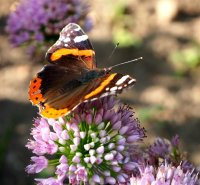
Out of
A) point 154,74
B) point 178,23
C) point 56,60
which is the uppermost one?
point 178,23

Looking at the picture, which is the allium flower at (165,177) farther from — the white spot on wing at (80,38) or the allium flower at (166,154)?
the white spot on wing at (80,38)

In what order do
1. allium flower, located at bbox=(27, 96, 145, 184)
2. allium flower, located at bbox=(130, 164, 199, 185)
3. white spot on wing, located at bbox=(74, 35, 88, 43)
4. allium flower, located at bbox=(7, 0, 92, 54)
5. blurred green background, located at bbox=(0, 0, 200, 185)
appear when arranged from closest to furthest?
allium flower, located at bbox=(130, 164, 199, 185) → allium flower, located at bbox=(27, 96, 145, 184) → white spot on wing, located at bbox=(74, 35, 88, 43) → allium flower, located at bbox=(7, 0, 92, 54) → blurred green background, located at bbox=(0, 0, 200, 185)

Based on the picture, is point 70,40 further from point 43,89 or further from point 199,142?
point 199,142

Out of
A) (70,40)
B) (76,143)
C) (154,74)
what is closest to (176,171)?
(76,143)

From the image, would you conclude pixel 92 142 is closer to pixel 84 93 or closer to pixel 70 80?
pixel 84 93

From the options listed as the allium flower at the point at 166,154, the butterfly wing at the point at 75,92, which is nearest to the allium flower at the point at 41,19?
the butterfly wing at the point at 75,92

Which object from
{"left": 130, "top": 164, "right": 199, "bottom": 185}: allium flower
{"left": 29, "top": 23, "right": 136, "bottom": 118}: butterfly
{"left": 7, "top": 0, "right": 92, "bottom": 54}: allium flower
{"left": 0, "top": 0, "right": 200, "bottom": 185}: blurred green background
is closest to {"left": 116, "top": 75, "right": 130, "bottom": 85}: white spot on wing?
{"left": 29, "top": 23, "right": 136, "bottom": 118}: butterfly

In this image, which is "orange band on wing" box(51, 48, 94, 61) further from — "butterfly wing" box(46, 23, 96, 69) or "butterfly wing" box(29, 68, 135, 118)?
"butterfly wing" box(29, 68, 135, 118)
